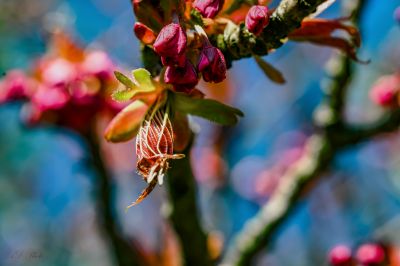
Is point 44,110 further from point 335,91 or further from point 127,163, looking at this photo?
point 127,163

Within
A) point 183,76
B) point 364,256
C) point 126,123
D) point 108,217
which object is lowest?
point 108,217

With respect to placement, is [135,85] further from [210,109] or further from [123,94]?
[210,109]

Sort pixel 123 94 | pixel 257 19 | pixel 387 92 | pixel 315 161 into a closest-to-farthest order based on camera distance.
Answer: pixel 257 19
pixel 123 94
pixel 315 161
pixel 387 92

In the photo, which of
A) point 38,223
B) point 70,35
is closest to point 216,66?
point 70,35

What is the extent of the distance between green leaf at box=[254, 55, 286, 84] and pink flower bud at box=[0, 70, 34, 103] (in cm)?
165

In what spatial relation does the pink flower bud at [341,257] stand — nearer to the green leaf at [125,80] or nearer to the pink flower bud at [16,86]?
the green leaf at [125,80]

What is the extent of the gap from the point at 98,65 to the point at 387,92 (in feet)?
4.08

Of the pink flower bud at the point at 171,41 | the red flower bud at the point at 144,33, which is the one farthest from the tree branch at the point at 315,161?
the pink flower bud at the point at 171,41

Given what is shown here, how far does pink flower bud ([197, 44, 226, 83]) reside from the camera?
1129mm

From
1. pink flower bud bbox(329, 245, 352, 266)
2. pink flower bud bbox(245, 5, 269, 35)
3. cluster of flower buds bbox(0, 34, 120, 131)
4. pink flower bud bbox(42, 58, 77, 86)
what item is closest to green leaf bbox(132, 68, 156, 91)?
pink flower bud bbox(245, 5, 269, 35)

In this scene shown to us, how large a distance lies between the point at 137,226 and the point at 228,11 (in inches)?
146

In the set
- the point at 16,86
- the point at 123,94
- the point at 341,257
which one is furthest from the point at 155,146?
the point at 16,86

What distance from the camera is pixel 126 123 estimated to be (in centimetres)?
145

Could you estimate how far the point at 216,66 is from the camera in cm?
113
